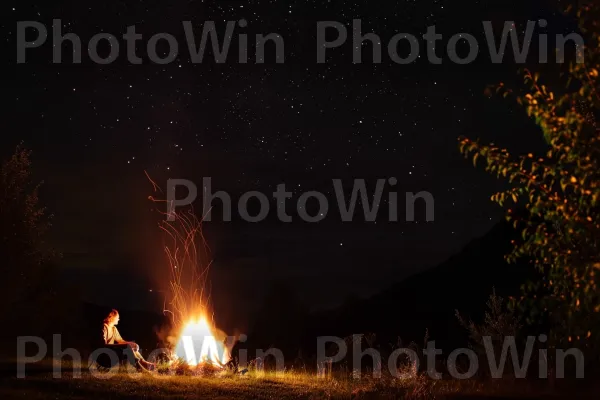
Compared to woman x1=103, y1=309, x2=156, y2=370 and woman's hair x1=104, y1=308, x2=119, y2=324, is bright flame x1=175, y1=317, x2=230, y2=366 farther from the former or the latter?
woman's hair x1=104, y1=308, x2=119, y2=324

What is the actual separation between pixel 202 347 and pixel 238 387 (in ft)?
10.8

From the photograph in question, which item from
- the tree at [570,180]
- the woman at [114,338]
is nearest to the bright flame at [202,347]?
the woman at [114,338]

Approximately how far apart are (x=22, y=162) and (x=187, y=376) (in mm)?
22886

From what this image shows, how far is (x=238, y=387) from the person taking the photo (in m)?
18.0

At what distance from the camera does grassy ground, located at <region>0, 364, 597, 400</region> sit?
16594mm

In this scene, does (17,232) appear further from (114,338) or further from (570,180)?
(570,180)

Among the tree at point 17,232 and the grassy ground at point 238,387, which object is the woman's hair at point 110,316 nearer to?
the grassy ground at point 238,387

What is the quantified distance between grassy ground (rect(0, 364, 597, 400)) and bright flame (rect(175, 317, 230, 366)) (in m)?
1.08

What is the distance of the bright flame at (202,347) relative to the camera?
20969 mm

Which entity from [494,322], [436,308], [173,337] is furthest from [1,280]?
[436,308]

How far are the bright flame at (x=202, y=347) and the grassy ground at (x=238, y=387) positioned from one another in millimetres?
1084

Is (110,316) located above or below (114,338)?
above

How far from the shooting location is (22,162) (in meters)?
38.5

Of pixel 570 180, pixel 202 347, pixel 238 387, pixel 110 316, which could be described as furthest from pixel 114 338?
pixel 570 180
